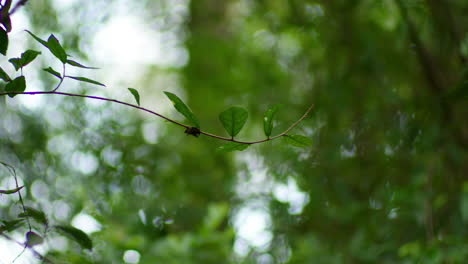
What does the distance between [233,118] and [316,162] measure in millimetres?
1009

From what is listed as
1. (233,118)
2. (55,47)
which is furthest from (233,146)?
(55,47)

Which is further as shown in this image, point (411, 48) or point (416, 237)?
point (411, 48)

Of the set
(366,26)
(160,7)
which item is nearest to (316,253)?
(366,26)

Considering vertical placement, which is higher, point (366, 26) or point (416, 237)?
point (366, 26)

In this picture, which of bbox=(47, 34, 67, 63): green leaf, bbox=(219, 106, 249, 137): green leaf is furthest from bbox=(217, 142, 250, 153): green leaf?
bbox=(47, 34, 67, 63): green leaf

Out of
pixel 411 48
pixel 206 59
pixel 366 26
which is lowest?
pixel 411 48

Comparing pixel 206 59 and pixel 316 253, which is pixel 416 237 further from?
pixel 206 59

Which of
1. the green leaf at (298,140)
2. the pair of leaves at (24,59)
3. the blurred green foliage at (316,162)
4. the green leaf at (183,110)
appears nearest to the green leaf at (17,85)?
the pair of leaves at (24,59)

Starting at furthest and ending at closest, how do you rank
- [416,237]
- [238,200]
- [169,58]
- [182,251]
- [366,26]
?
1. [169,58]
2. [238,200]
3. [366,26]
4. [182,251]
5. [416,237]

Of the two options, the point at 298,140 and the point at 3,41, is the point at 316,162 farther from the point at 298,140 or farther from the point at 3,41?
the point at 3,41

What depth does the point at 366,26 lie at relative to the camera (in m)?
1.61

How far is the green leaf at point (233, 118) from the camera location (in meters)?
0.50

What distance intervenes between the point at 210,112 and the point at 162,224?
35.9 inches

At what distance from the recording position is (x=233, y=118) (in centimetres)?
50
